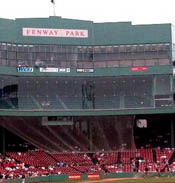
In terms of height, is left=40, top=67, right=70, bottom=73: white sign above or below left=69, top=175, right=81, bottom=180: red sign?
above

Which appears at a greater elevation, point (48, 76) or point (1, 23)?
point (1, 23)

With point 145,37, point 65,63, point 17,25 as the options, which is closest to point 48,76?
point 65,63

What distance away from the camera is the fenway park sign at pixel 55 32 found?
239 ft

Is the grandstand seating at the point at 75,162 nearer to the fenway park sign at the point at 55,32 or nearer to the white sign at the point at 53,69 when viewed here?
the white sign at the point at 53,69

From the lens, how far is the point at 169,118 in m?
76.9

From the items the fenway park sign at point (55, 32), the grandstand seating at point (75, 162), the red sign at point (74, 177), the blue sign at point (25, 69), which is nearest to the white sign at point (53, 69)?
the blue sign at point (25, 69)

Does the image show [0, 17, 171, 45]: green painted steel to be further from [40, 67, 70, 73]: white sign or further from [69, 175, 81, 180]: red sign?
[69, 175, 81, 180]: red sign

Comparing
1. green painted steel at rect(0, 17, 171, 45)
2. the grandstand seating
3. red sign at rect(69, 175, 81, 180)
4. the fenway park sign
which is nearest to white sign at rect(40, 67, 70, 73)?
green painted steel at rect(0, 17, 171, 45)

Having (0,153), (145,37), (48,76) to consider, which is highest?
(145,37)

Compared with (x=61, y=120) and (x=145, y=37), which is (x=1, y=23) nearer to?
(x=61, y=120)

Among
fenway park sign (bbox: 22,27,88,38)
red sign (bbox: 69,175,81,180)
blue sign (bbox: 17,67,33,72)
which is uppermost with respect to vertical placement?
fenway park sign (bbox: 22,27,88,38)

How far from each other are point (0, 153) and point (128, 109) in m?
18.4

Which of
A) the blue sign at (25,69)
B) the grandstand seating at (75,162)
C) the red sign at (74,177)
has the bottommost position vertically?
the red sign at (74,177)

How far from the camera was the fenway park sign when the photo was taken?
239 feet
